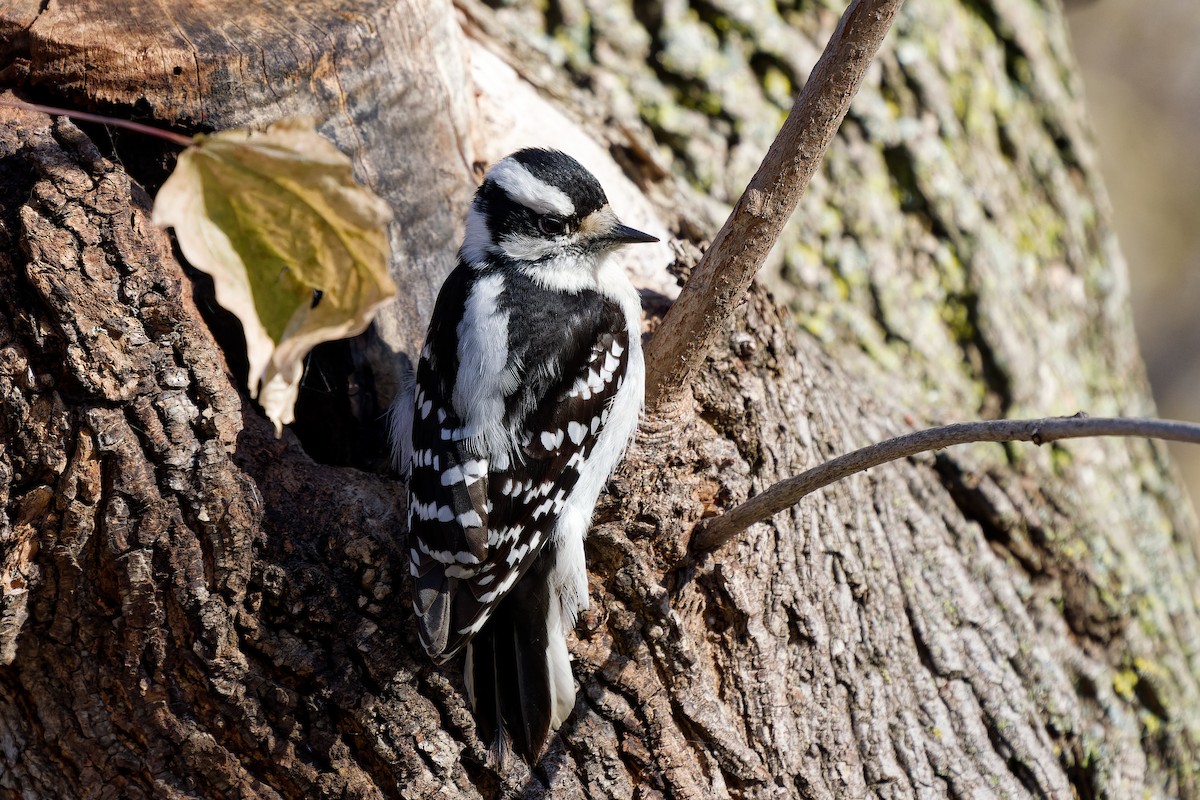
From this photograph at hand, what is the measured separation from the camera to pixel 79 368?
7.84 feet

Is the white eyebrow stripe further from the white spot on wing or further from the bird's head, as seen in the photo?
the white spot on wing

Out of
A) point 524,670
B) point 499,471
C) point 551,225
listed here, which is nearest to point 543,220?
point 551,225

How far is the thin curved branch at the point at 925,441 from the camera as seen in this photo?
1790 mm

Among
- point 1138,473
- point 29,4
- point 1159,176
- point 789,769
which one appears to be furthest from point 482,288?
point 1159,176

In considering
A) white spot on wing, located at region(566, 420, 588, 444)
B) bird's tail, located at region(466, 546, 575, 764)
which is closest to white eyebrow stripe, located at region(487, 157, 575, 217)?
white spot on wing, located at region(566, 420, 588, 444)

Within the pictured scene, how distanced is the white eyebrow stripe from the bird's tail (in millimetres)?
1072

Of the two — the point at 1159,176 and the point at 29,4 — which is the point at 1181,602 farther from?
the point at 1159,176

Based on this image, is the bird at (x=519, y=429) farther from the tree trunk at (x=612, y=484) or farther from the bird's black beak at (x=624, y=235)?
the tree trunk at (x=612, y=484)

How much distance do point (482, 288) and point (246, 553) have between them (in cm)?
108

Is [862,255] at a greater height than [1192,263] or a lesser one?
lesser

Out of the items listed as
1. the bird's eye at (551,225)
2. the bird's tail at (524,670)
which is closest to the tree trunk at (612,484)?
the bird's tail at (524,670)

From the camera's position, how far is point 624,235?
311 cm

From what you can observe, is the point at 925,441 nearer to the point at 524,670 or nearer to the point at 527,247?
the point at 524,670

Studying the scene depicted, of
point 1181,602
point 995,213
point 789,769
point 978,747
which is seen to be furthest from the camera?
point 995,213
